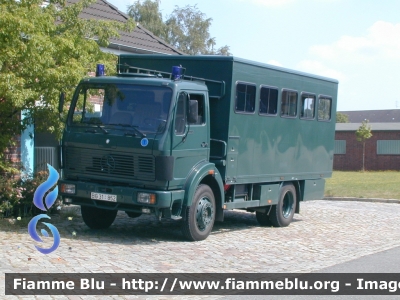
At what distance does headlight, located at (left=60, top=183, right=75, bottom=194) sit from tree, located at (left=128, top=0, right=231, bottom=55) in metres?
41.7

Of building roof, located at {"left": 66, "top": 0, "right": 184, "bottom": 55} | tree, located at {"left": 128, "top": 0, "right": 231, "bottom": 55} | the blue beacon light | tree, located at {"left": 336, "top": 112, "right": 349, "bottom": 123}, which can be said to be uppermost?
tree, located at {"left": 128, "top": 0, "right": 231, "bottom": 55}

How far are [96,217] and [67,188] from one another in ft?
3.73

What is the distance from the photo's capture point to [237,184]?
12289 mm

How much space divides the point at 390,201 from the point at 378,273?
1183 centimetres

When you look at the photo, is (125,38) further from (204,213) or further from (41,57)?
(204,213)

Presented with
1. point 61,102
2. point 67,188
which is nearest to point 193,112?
point 61,102

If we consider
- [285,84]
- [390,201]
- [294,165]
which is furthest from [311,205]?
[285,84]

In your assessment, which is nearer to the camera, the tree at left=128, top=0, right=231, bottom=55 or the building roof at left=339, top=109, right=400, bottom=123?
the tree at left=128, top=0, right=231, bottom=55

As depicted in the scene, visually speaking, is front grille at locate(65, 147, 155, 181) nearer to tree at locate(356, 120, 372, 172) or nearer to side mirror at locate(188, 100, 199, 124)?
side mirror at locate(188, 100, 199, 124)

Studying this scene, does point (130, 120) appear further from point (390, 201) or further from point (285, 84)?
point (390, 201)

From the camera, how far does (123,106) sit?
35.7 ft

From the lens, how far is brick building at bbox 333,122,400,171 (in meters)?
51.1

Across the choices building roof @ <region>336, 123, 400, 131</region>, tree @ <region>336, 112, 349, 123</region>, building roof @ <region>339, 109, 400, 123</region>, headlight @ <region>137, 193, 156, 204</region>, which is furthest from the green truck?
tree @ <region>336, 112, 349, 123</region>

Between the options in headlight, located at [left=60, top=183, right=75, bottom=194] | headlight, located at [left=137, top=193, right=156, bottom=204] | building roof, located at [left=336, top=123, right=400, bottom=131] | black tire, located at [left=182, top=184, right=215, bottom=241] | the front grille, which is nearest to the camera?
headlight, located at [left=137, top=193, right=156, bottom=204]
